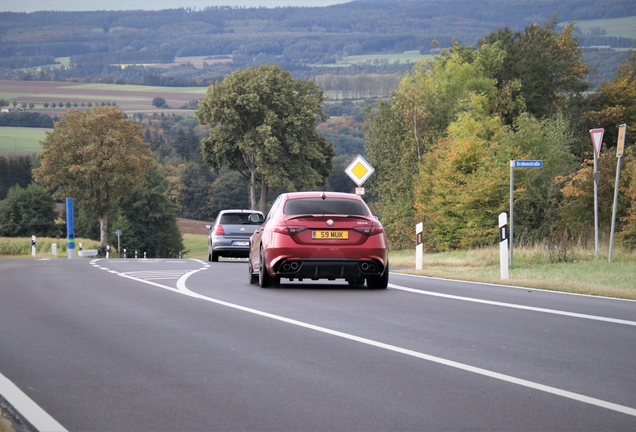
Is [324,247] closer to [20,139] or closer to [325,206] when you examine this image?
[325,206]

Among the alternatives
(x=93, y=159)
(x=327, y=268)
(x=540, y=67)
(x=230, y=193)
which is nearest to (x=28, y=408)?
(x=327, y=268)

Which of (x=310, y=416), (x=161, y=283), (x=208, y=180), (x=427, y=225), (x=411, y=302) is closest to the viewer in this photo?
(x=310, y=416)

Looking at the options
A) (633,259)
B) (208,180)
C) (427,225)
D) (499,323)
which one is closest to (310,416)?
(499,323)

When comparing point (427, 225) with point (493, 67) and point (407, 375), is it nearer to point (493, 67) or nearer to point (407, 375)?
point (493, 67)

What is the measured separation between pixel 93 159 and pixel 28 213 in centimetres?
3249

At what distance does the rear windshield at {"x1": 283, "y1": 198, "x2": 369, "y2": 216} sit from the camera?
56.2 ft

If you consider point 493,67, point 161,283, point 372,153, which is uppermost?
point 493,67

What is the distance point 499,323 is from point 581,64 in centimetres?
7176

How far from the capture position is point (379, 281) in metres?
17.1

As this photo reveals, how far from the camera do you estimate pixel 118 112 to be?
261 feet

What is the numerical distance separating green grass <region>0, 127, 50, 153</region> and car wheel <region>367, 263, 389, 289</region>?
144164mm

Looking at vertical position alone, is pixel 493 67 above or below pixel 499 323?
above

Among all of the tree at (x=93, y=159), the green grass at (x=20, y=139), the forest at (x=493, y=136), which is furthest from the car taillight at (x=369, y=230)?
the green grass at (x=20, y=139)

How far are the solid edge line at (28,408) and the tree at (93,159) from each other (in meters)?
69.9
